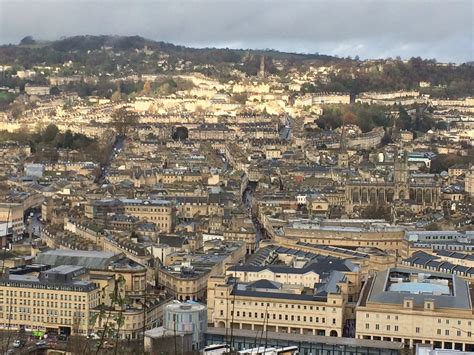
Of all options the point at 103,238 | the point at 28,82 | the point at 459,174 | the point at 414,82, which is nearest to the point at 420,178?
the point at 459,174

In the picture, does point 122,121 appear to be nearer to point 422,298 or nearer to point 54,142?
point 54,142

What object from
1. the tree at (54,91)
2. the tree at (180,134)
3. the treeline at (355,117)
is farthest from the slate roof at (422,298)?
the tree at (54,91)

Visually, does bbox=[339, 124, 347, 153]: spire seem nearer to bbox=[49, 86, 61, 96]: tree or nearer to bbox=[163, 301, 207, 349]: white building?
bbox=[49, 86, 61, 96]: tree

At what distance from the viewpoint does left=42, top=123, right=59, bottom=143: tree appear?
41.7 m

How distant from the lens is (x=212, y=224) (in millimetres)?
24875

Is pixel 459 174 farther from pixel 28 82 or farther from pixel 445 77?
pixel 28 82

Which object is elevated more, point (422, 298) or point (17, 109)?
point (17, 109)

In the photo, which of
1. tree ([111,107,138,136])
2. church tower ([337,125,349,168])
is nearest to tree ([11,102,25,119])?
tree ([111,107,138,136])

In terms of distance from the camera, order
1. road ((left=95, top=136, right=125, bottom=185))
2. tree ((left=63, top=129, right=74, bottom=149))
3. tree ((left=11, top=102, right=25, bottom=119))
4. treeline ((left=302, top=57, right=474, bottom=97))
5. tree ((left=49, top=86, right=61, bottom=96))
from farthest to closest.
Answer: tree ((left=49, top=86, right=61, bottom=96))
treeline ((left=302, top=57, right=474, bottom=97))
tree ((left=11, top=102, right=25, bottom=119))
tree ((left=63, top=129, right=74, bottom=149))
road ((left=95, top=136, right=125, bottom=185))

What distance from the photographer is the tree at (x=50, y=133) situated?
137 ft

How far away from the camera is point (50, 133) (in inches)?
1666

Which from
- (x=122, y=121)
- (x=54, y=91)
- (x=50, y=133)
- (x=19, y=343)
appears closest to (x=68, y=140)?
(x=50, y=133)

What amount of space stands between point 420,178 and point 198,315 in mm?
18701

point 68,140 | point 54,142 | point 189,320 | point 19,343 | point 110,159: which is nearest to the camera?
point 19,343
